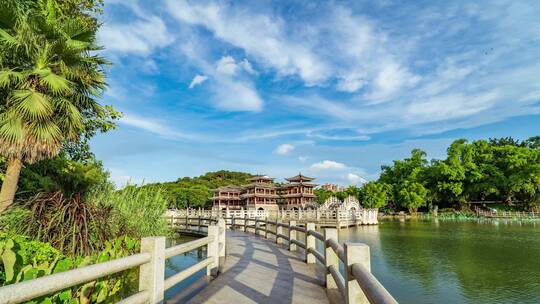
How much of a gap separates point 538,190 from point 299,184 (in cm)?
3785

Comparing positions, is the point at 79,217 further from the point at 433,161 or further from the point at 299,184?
the point at 433,161

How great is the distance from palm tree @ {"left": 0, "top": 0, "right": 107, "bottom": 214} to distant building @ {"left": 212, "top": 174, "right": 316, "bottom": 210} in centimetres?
4756

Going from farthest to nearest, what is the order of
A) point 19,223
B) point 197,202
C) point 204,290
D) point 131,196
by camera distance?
point 197,202
point 131,196
point 19,223
point 204,290

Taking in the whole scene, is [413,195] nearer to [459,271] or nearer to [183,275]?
[459,271]

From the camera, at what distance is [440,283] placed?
38.2 ft

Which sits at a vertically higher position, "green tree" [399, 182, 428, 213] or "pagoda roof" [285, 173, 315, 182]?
"pagoda roof" [285, 173, 315, 182]

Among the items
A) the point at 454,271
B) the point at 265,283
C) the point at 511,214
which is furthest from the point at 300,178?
the point at 265,283

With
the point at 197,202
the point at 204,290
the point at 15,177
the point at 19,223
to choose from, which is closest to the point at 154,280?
the point at 204,290

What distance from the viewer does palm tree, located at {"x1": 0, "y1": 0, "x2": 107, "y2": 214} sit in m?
8.29

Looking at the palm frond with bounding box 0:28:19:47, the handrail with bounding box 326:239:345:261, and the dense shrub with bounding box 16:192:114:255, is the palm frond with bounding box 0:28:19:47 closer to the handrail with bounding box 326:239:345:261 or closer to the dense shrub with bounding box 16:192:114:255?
the dense shrub with bounding box 16:192:114:255

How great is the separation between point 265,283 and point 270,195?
177 feet

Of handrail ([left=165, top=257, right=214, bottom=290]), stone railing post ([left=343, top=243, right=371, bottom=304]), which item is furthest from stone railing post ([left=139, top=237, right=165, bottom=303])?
stone railing post ([left=343, top=243, right=371, bottom=304])

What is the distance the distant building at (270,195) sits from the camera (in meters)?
56.7

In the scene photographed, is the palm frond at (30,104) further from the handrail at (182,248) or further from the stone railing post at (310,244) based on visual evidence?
the stone railing post at (310,244)
